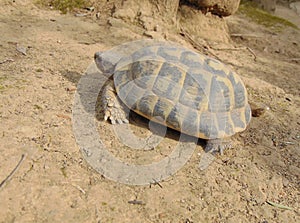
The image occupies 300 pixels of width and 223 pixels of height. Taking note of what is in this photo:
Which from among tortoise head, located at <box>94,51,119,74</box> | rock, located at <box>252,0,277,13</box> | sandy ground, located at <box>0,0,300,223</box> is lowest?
sandy ground, located at <box>0,0,300,223</box>

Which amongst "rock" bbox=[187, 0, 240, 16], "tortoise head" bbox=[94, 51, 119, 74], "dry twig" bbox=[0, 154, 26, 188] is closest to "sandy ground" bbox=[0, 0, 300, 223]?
"dry twig" bbox=[0, 154, 26, 188]

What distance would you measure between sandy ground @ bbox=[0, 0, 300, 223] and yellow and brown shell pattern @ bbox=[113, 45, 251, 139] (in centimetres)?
24

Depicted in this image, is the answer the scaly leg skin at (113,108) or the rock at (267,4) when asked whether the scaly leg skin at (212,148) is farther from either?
the rock at (267,4)

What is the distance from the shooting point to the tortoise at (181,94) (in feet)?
10.0

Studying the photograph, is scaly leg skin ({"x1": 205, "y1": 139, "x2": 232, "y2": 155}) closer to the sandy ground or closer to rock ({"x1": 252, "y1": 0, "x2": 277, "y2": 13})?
the sandy ground

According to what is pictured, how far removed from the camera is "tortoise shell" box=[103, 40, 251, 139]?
3.05 meters

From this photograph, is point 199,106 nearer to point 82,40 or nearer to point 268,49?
point 82,40

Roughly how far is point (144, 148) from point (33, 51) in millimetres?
2238

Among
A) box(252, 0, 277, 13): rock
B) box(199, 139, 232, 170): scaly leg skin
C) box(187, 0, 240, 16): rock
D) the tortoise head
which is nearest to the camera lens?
box(199, 139, 232, 170): scaly leg skin

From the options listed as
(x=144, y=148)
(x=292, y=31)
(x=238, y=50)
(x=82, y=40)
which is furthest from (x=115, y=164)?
(x=292, y=31)

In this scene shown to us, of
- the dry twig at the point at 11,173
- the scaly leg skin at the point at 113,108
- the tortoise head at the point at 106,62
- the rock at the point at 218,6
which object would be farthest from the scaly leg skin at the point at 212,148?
the rock at the point at 218,6

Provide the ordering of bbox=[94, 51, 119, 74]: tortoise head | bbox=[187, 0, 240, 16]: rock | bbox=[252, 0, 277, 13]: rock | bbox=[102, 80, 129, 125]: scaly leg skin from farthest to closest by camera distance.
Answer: bbox=[252, 0, 277, 13]: rock, bbox=[187, 0, 240, 16]: rock, bbox=[94, 51, 119, 74]: tortoise head, bbox=[102, 80, 129, 125]: scaly leg skin

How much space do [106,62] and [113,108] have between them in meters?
0.70

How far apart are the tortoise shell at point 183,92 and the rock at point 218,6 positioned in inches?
127
